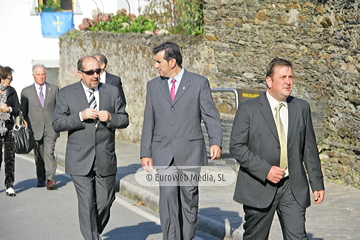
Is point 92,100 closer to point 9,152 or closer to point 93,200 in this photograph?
point 93,200

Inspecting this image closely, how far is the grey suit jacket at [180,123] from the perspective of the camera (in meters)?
6.24

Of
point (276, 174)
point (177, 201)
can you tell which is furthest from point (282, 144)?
point (177, 201)

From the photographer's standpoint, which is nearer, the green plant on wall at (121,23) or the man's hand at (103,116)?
the man's hand at (103,116)

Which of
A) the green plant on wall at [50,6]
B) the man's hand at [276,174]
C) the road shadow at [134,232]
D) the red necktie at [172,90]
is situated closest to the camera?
the man's hand at [276,174]

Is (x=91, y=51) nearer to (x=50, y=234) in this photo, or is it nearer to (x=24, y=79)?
(x=24, y=79)

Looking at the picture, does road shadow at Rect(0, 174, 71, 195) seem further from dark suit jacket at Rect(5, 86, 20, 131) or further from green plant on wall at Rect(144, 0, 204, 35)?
green plant on wall at Rect(144, 0, 204, 35)

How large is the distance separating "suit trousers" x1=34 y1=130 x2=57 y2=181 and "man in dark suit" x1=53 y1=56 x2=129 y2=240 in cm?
441

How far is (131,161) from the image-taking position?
13.1 meters

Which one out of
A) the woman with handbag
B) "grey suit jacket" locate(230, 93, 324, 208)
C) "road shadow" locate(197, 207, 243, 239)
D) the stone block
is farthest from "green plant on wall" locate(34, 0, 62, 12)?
"grey suit jacket" locate(230, 93, 324, 208)

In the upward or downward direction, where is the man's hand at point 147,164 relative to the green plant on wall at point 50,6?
downward

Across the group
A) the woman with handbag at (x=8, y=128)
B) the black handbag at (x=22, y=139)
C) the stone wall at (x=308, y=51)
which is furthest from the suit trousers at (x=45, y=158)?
the stone wall at (x=308, y=51)

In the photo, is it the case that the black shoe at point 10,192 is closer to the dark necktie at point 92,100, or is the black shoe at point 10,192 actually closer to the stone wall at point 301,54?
the dark necktie at point 92,100

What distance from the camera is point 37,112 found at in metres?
11.0

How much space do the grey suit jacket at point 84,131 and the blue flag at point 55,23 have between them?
67.2 feet
